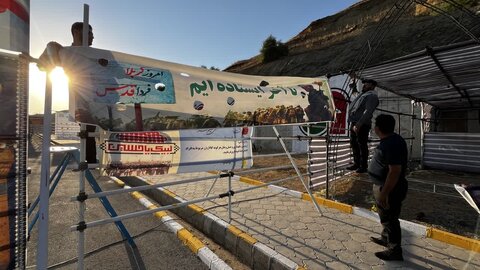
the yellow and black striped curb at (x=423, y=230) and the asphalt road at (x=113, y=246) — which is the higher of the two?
the yellow and black striped curb at (x=423, y=230)

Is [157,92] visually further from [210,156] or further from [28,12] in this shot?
[210,156]

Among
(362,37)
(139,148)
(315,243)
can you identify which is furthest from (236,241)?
(362,37)

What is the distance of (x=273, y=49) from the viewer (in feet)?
97.6

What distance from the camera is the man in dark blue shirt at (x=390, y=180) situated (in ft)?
9.88

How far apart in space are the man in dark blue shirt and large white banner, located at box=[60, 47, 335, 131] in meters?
1.22

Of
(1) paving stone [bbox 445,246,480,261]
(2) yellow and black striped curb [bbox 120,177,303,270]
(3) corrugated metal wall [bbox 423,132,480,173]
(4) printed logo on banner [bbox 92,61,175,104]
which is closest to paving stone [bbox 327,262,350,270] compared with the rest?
(2) yellow and black striped curb [bbox 120,177,303,270]

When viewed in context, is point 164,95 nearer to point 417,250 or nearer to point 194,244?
point 194,244

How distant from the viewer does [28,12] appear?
4.75ft

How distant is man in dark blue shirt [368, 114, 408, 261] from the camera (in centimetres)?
301

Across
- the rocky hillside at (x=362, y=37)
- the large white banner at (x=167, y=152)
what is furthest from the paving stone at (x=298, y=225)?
the rocky hillside at (x=362, y=37)

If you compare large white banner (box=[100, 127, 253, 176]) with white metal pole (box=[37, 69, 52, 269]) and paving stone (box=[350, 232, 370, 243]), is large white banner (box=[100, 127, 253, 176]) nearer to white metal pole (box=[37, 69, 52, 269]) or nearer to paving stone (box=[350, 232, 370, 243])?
white metal pole (box=[37, 69, 52, 269])

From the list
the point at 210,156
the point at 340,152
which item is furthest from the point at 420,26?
the point at 210,156

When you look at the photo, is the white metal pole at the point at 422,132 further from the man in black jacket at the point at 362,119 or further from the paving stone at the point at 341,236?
the paving stone at the point at 341,236

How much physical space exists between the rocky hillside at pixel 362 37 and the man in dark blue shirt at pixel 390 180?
130 inches
